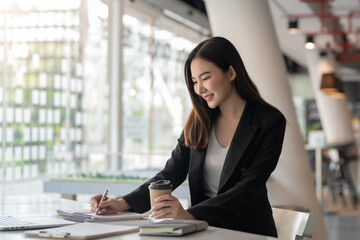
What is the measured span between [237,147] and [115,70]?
6254mm

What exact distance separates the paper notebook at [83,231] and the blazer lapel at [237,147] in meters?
0.55

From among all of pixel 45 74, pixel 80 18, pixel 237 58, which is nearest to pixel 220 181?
pixel 237 58

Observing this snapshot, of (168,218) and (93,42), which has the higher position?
(93,42)

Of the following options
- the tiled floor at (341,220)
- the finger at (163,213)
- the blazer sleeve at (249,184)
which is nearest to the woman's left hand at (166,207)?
the finger at (163,213)

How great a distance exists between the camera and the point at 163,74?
1036cm

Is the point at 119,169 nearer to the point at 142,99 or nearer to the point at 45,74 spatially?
the point at 45,74

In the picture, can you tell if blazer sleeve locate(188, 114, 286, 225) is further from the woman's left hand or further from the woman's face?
the woman's face

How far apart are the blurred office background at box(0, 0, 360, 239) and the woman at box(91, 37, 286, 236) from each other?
2.72m

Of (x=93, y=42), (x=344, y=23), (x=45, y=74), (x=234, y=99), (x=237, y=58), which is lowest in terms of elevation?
(x=234, y=99)

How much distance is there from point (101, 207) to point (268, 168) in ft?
2.14

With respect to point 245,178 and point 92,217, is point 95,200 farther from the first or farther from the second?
point 245,178

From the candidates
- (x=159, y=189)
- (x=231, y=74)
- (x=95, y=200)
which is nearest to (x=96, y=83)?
(x=231, y=74)

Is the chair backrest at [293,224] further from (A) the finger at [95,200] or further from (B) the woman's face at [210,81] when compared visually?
(A) the finger at [95,200]

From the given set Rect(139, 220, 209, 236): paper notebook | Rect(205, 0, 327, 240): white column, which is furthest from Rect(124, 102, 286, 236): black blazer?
Rect(205, 0, 327, 240): white column
